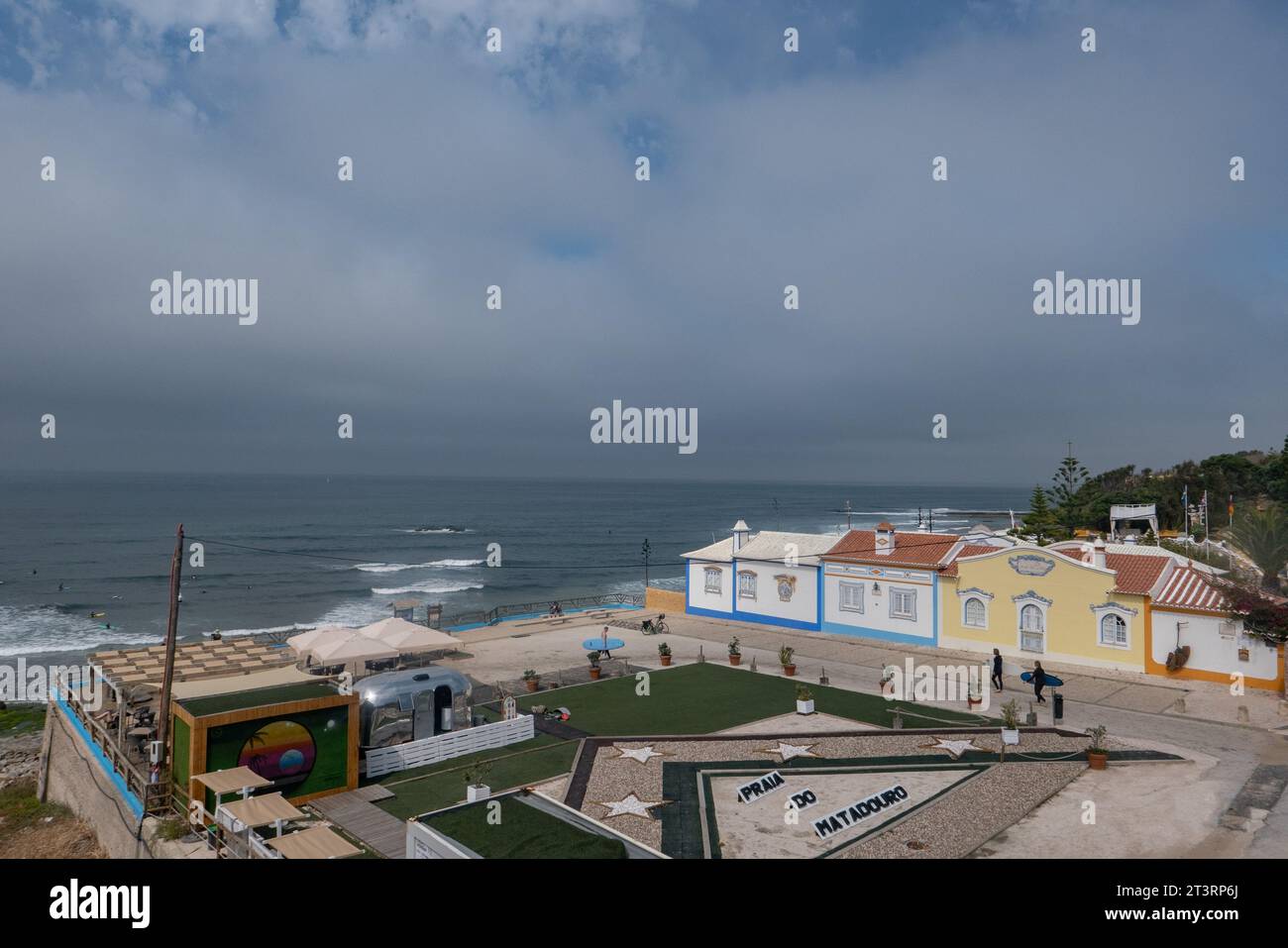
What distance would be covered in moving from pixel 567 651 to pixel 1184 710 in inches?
834

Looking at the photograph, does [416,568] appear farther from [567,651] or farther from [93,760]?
[93,760]

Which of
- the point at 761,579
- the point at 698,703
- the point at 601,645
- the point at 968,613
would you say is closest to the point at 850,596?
the point at 761,579

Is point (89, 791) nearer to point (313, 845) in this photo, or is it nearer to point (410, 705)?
point (410, 705)

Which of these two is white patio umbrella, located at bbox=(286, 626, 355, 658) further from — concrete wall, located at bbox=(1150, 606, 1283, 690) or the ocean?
the ocean

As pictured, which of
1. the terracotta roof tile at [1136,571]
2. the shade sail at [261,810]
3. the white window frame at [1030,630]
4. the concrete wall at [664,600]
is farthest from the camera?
the concrete wall at [664,600]

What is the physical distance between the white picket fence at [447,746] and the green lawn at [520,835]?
6.21 m

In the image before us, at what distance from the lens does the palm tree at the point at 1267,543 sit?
28.5m

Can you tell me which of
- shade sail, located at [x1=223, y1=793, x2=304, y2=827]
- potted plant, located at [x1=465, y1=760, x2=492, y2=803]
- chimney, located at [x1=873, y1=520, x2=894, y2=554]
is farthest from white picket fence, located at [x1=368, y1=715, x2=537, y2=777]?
chimney, located at [x1=873, y1=520, x2=894, y2=554]

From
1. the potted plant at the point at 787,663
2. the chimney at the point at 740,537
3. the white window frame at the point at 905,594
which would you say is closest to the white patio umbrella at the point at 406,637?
the potted plant at the point at 787,663

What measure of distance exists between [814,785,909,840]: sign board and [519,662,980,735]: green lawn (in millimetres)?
5587

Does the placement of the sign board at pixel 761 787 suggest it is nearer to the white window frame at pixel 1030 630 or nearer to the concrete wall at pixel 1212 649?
the white window frame at pixel 1030 630

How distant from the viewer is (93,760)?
19812 mm

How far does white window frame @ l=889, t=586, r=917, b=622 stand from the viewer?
111 feet
